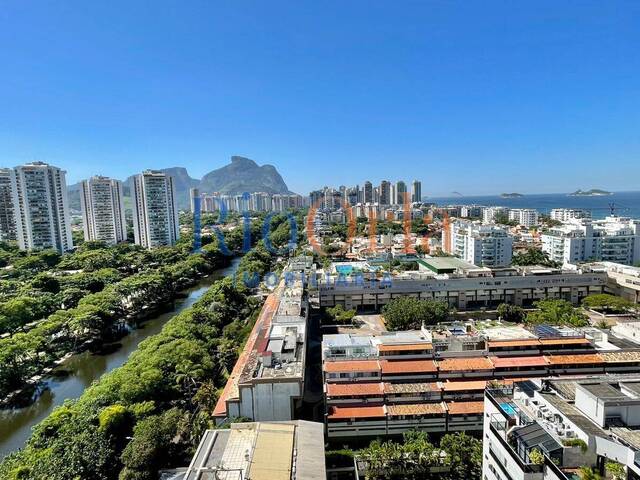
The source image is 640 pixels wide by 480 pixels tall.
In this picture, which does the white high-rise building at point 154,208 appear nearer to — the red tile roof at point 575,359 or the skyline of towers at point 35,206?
the skyline of towers at point 35,206

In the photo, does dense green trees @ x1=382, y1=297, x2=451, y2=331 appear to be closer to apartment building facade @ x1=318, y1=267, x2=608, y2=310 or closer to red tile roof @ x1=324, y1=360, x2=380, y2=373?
apartment building facade @ x1=318, y1=267, x2=608, y2=310

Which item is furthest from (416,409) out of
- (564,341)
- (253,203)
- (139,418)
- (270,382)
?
(253,203)

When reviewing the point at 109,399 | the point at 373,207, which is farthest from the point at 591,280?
the point at 373,207

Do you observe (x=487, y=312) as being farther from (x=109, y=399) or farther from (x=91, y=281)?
(x=91, y=281)

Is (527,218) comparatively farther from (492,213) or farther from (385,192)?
(385,192)

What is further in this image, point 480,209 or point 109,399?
point 480,209

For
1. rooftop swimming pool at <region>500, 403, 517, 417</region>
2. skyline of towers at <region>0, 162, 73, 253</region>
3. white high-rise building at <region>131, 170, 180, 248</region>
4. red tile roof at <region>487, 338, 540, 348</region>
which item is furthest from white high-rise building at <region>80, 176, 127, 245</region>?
rooftop swimming pool at <region>500, 403, 517, 417</region>

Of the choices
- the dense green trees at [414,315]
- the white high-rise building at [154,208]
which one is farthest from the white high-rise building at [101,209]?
the dense green trees at [414,315]
